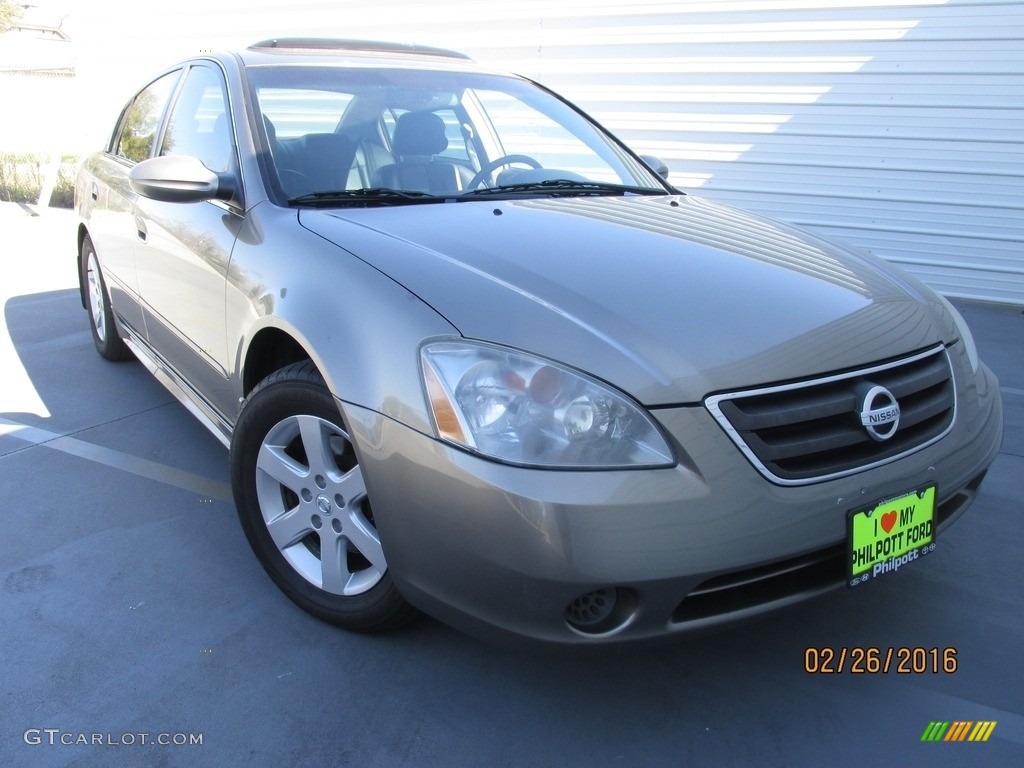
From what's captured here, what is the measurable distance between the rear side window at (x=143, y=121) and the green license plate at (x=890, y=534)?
10.3ft

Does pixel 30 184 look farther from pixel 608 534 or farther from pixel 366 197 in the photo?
pixel 608 534

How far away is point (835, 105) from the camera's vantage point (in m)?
6.70

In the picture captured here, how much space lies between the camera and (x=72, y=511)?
9.58 feet

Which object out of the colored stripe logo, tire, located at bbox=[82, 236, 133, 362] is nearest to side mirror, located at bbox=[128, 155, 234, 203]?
tire, located at bbox=[82, 236, 133, 362]

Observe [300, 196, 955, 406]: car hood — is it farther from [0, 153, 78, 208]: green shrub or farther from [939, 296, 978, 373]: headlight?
[0, 153, 78, 208]: green shrub

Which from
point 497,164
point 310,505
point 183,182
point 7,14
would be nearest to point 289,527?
point 310,505

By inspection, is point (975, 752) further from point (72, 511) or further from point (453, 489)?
point (72, 511)

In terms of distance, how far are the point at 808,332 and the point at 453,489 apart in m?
0.90

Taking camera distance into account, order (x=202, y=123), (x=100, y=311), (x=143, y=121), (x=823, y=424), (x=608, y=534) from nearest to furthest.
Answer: (x=608, y=534)
(x=823, y=424)
(x=202, y=123)
(x=143, y=121)
(x=100, y=311)

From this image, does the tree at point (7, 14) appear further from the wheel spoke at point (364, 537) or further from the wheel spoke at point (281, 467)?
the wheel spoke at point (364, 537)

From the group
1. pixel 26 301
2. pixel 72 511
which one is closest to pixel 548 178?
pixel 72 511
